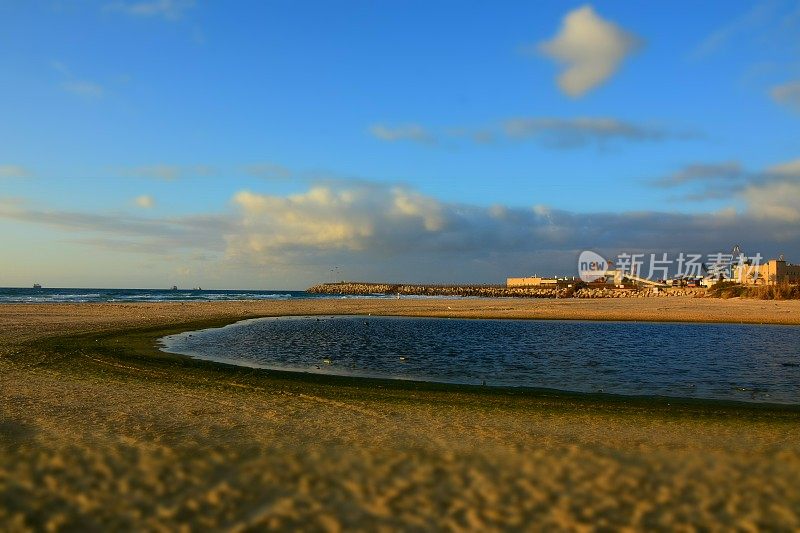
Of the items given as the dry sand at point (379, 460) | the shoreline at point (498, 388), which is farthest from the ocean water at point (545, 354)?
the dry sand at point (379, 460)

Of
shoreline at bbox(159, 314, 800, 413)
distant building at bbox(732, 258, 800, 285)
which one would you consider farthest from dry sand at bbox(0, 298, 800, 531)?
distant building at bbox(732, 258, 800, 285)

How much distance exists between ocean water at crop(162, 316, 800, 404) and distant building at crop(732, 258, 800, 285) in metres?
90.3

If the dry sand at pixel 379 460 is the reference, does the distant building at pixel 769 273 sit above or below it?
above

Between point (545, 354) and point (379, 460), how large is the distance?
2017 cm

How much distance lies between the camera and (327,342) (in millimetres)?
33562

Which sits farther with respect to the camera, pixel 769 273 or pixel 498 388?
pixel 769 273

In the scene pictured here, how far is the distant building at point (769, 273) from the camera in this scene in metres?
119

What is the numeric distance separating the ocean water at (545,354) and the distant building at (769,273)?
9032cm

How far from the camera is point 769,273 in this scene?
123 meters

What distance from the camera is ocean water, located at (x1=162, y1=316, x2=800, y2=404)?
2033 cm

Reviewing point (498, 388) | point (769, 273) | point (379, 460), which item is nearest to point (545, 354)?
point (498, 388)

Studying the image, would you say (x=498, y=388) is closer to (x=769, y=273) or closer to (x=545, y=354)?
(x=545, y=354)

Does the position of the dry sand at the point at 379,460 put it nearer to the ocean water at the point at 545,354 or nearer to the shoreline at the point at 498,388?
the shoreline at the point at 498,388

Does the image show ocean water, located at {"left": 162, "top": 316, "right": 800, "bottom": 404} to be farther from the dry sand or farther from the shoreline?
the dry sand
